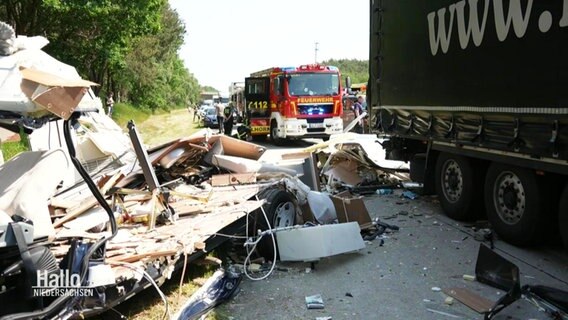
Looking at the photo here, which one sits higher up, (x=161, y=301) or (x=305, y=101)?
(x=305, y=101)

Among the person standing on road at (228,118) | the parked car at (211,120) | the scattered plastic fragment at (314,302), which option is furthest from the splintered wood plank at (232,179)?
the parked car at (211,120)

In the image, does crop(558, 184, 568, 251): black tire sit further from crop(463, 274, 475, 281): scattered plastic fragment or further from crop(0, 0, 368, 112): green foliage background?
crop(0, 0, 368, 112): green foliage background

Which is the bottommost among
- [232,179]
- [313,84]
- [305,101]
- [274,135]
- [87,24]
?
[274,135]

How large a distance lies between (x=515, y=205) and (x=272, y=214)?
9.18ft

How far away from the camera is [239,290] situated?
4891mm

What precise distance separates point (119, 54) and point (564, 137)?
24.1 metres

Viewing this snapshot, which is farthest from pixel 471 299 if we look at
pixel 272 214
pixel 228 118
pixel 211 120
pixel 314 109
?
pixel 211 120

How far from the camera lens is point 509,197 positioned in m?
6.05

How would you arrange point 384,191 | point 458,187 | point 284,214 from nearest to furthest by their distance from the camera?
1. point 284,214
2. point 458,187
3. point 384,191

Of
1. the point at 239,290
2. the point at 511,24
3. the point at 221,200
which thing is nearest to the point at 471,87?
the point at 511,24

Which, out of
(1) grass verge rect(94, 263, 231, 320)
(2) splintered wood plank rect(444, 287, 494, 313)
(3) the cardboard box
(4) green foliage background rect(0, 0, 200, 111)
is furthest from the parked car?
(2) splintered wood plank rect(444, 287, 494, 313)

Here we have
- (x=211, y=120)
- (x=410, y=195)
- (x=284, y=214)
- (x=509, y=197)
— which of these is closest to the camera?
(x=509, y=197)

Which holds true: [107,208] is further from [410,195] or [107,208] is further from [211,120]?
[211,120]

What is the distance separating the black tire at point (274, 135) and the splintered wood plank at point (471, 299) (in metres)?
15.3
